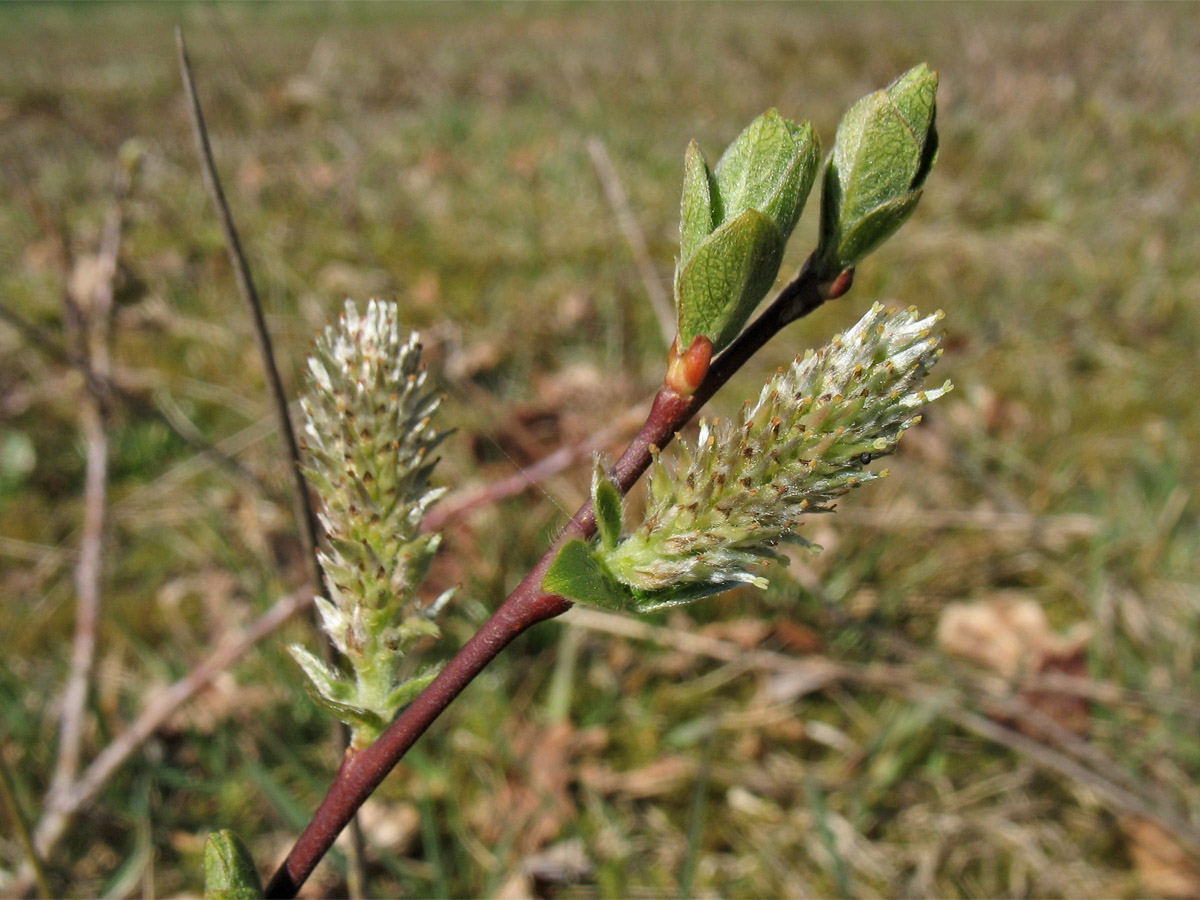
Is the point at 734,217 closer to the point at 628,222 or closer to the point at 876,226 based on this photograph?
the point at 876,226

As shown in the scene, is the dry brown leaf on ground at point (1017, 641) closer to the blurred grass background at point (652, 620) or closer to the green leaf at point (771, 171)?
the blurred grass background at point (652, 620)

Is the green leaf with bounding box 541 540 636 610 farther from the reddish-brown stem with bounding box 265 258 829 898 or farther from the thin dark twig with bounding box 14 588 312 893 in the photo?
the thin dark twig with bounding box 14 588 312 893

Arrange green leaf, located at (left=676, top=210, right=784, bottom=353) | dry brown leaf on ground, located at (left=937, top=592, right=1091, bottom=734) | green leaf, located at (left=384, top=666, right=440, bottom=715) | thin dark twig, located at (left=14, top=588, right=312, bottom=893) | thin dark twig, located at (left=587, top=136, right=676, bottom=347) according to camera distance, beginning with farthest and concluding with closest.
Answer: dry brown leaf on ground, located at (left=937, top=592, right=1091, bottom=734) → thin dark twig, located at (left=587, top=136, right=676, bottom=347) → thin dark twig, located at (left=14, top=588, right=312, bottom=893) → green leaf, located at (left=384, top=666, right=440, bottom=715) → green leaf, located at (left=676, top=210, right=784, bottom=353)

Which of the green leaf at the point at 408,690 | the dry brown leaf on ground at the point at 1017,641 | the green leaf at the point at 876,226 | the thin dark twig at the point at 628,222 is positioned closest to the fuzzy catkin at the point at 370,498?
the green leaf at the point at 408,690

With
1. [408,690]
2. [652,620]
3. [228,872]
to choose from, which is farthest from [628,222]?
[228,872]

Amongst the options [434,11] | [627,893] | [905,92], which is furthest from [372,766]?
[434,11]

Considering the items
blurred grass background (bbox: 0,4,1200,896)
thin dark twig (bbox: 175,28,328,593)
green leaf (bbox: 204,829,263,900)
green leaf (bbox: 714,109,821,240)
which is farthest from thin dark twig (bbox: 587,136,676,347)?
green leaf (bbox: 204,829,263,900)
